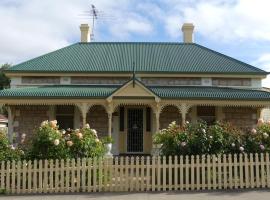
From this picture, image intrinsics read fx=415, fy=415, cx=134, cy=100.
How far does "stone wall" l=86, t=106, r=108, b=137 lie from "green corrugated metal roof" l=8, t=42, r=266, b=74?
213cm

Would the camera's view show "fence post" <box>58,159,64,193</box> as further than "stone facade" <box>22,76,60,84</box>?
No

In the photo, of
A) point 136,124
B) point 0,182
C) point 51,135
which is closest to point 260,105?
point 136,124

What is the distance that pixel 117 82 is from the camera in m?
21.3

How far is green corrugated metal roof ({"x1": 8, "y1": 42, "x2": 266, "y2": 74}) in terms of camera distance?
2117cm

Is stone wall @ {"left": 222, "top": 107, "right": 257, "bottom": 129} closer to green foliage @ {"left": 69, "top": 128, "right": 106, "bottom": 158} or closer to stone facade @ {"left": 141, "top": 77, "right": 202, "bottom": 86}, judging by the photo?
stone facade @ {"left": 141, "top": 77, "right": 202, "bottom": 86}

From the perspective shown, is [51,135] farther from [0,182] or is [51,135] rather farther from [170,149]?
[170,149]

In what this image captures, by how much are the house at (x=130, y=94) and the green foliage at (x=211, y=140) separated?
6263 mm

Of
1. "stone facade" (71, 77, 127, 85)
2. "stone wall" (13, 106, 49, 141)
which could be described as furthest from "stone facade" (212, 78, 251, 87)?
"stone wall" (13, 106, 49, 141)

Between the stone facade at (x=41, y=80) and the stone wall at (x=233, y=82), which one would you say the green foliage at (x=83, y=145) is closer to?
the stone facade at (x=41, y=80)

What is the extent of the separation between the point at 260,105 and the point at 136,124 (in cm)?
587

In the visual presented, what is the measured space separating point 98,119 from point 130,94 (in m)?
2.55

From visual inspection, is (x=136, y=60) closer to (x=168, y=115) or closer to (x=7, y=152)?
(x=168, y=115)

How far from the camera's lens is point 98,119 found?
66.5 feet

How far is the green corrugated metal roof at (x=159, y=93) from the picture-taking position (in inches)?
741
